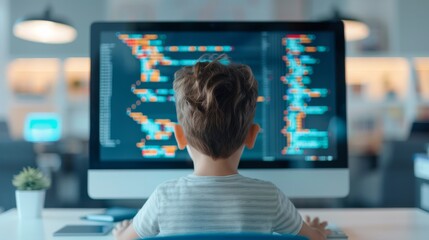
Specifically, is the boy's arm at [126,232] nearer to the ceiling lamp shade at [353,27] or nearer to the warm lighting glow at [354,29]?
the ceiling lamp shade at [353,27]

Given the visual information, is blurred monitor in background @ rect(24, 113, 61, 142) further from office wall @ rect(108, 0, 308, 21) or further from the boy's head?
the boy's head

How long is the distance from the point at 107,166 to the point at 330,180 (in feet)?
1.81

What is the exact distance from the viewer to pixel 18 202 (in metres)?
1.24

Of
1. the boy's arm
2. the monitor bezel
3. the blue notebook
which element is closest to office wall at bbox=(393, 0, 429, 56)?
the monitor bezel

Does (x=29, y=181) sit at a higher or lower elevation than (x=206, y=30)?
lower

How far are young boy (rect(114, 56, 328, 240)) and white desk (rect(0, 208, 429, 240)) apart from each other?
0.27 meters

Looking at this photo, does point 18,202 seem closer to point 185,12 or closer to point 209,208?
point 209,208

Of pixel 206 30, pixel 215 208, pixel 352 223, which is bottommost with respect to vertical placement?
pixel 352 223

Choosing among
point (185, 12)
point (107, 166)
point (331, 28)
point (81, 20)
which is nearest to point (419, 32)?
point (185, 12)

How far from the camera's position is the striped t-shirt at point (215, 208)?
79 centimetres

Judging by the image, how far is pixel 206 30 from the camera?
46.6 inches

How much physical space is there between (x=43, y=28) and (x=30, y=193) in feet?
9.85

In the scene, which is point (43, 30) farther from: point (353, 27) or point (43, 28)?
point (353, 27)

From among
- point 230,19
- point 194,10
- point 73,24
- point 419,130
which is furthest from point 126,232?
point 73,24
